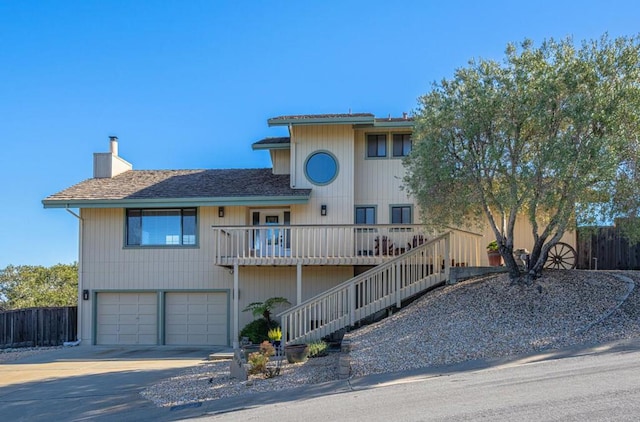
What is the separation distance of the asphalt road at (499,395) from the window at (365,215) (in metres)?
8.66

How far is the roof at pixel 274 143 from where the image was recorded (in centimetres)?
1695

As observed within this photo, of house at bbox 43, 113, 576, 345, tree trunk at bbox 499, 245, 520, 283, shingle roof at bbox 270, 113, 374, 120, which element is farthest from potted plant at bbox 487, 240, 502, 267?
shingle roof at bbox 270, 113, 374, 120

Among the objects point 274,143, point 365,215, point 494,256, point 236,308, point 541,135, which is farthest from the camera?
point 274,143

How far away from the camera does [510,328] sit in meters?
9.26

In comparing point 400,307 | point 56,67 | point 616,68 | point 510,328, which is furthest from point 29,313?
point 616,68

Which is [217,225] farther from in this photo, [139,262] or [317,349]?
[317,349]

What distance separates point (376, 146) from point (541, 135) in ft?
22.6

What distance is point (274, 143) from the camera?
17.1 m

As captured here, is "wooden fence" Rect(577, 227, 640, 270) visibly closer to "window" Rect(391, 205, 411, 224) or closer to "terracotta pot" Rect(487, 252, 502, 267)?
"terracotta pot" Rect(487, 252, 502, 267)

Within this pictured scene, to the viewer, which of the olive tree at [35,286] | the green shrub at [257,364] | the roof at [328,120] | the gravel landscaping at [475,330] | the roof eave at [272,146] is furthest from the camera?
the olive tree at [35,286]

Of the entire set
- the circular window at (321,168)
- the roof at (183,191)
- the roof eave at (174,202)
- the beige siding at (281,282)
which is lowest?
the beige siding at (281,282)

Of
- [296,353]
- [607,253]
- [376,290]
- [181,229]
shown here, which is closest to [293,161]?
[181,229]

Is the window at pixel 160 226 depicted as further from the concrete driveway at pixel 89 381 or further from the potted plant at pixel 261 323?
the potted plant at pixel 261 323

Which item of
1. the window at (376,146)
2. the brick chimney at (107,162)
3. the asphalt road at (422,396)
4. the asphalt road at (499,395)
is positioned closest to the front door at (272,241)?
the window at (376,146)
